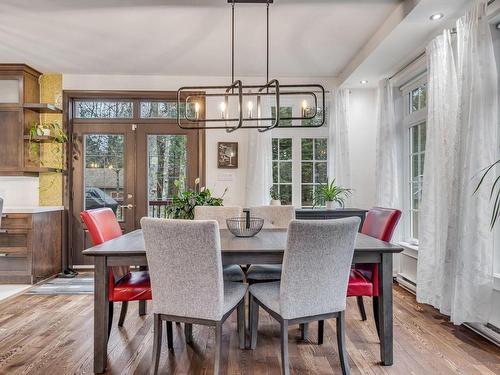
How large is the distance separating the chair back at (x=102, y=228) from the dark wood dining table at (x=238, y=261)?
0.21 metres

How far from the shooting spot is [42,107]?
4.50 metres

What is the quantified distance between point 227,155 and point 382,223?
268cm

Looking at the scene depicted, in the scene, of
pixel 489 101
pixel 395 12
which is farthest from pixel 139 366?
pixel 395 12

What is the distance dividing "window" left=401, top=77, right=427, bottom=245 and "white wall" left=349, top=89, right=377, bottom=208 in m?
0.68

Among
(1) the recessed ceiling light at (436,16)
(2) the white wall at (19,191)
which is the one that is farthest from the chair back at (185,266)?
(2) the white wall at (19,191)

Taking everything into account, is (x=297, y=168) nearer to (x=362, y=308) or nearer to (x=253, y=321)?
(x=362, y=308)

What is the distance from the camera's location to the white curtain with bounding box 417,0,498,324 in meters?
2.54

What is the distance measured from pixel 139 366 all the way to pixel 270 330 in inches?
41.3

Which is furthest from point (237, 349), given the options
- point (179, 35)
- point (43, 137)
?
point (43, 137)

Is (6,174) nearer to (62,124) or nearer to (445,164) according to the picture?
(62,124)

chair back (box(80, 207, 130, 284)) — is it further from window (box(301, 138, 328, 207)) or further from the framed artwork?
window (box(301, 138, 328, 207))

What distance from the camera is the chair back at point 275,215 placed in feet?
10.9

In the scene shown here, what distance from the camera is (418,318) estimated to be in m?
3.10

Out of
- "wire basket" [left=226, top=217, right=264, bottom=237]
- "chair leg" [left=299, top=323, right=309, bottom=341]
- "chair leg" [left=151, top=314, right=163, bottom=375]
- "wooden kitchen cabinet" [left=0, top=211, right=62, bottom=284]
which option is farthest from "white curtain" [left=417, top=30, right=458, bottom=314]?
"wooden kitchen cabinet" [left=0, top=211, right=62, bottom=284]
